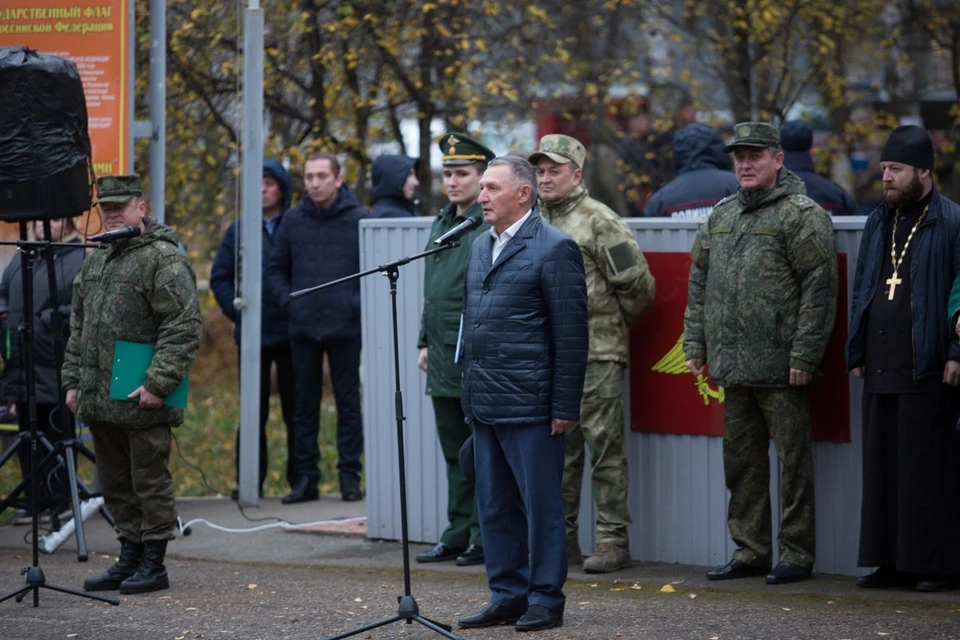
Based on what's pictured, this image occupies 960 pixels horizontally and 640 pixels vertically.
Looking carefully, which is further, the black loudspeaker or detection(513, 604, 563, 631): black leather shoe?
the black loudspeaker

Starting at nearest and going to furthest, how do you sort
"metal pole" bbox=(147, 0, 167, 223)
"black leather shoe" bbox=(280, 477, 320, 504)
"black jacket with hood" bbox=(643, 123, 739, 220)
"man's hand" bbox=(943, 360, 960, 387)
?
"man's hand" bbox=(943, 360, 960, 387) < "black jacket with hood" bbox=(643, 123, 739, 220) < "metal pole" bbox=(147, 0, 167, 223) < "black leather shoe" bbox=(280, 477, 320, 504)

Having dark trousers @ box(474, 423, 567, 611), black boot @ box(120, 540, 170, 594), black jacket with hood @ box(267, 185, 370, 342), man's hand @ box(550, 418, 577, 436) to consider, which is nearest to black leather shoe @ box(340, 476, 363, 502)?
black jacket with hood @ box(267, 185, 370, 342)

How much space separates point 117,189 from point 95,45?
2.83 metres

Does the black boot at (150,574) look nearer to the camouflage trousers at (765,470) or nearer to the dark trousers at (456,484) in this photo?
the dark trousers at (456,484)

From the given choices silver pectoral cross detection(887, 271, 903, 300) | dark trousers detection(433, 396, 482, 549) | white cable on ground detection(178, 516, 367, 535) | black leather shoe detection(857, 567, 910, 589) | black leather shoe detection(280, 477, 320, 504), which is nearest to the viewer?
silver pectoral cross detection(887, 271, 903, 300)

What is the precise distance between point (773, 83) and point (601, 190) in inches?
131

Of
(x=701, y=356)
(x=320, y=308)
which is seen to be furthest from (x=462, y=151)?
(x=320, y=308)

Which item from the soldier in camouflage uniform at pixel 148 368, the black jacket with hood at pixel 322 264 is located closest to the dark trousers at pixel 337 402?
the black jacket with hood at pixel 322 264

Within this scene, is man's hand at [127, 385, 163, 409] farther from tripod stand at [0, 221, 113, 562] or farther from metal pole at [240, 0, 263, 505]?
metal pole at [240, 0, 263, 505]

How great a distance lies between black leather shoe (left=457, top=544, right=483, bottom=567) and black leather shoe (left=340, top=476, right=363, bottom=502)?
2.50 m

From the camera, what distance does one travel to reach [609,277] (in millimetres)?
8000

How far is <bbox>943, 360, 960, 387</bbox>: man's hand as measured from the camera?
276 inches

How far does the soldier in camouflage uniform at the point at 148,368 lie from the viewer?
25.7 feet

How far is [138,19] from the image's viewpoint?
1294cm
